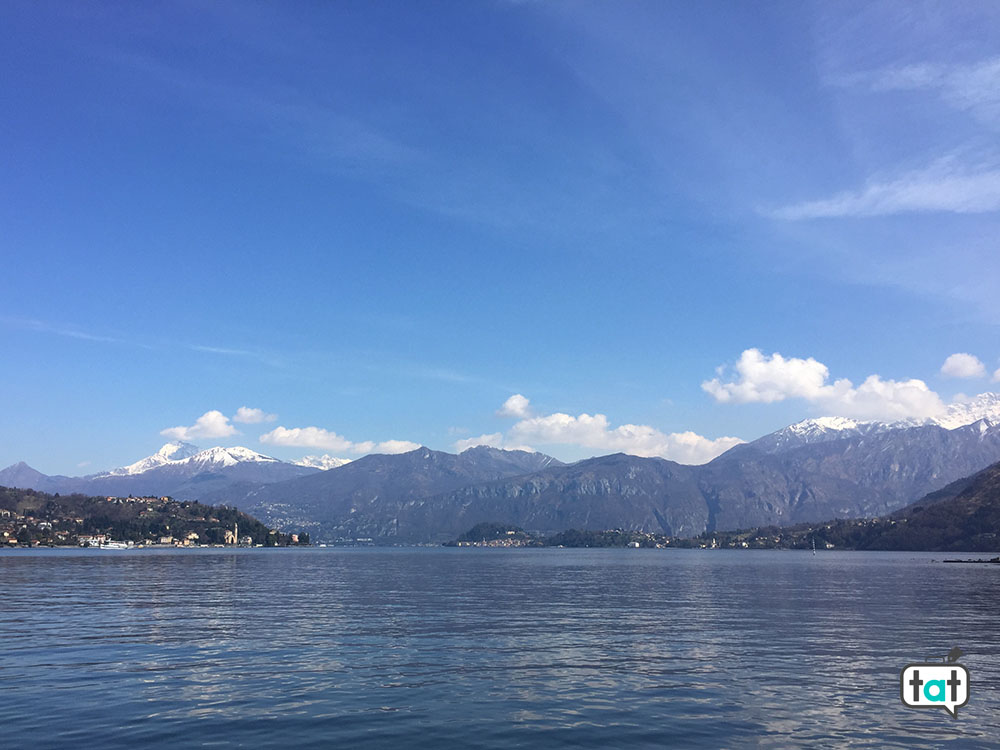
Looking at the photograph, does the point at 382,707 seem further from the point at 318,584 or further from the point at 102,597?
the point at 318,584

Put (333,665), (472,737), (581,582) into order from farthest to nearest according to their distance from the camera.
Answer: (581,582)
(333,665)
(472,737)

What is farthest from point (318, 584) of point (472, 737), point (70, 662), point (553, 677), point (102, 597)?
point (472, 737)

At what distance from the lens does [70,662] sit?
45.1 m

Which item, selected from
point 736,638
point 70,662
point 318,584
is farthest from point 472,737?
point 318,584

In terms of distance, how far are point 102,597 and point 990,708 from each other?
9241cm

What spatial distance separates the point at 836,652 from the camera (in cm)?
5056

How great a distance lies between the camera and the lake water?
99.9 ft

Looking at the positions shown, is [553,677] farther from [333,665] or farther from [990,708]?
[990,708]

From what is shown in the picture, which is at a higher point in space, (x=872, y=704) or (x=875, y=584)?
Answer: (x=872, y=704)

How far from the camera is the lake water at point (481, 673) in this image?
30.4 metres

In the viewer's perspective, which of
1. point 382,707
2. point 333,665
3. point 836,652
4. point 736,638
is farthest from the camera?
point 736,638

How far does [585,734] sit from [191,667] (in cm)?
2578

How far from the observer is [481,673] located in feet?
140

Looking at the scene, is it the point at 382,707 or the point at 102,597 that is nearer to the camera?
the point at 382,707
